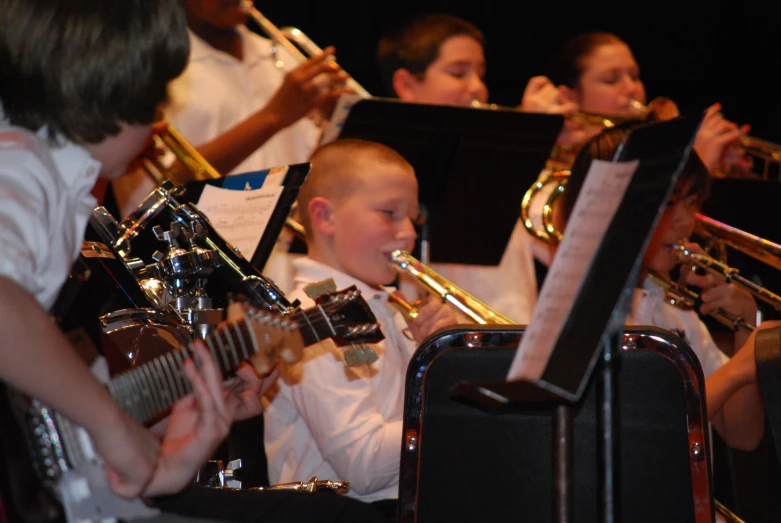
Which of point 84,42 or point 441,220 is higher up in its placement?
point 84,42

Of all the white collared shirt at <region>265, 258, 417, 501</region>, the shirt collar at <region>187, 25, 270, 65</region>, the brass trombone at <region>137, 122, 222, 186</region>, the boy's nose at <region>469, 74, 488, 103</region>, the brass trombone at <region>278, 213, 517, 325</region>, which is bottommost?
the white collared shirt at <region>265, 258, 417, 501</region>

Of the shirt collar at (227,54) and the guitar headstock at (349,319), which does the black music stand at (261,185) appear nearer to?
the guitar headstock at (349,319)

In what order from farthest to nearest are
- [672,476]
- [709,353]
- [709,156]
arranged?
1. [709,156]
2. [709,353]
3. [672,476]

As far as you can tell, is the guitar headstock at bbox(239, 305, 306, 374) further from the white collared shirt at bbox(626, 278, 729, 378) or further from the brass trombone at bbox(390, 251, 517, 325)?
the white collared shirt at bbox(626, 278, 729, 378)

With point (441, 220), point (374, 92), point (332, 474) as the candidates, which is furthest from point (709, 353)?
point (374, 92)

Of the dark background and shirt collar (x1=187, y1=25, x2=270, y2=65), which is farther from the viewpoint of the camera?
the dark background

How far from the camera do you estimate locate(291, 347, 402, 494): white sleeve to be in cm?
211

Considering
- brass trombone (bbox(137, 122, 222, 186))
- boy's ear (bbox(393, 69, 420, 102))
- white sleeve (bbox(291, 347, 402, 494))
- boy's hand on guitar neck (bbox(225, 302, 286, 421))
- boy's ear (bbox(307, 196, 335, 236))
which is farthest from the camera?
boy's ear (bbox(393, 69, 420, 102))

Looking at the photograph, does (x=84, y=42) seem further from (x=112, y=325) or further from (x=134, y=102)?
(x=112, y=325)

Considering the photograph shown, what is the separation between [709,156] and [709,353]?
1.15 m

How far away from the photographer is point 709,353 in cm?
303

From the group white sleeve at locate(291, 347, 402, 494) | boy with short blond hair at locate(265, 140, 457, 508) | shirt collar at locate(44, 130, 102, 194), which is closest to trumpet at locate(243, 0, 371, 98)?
boy with short blond hair at locate(265, 140, 457, 508)

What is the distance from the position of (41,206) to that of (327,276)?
3.91 feet

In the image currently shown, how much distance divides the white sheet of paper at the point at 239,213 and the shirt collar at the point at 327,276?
17 cm
